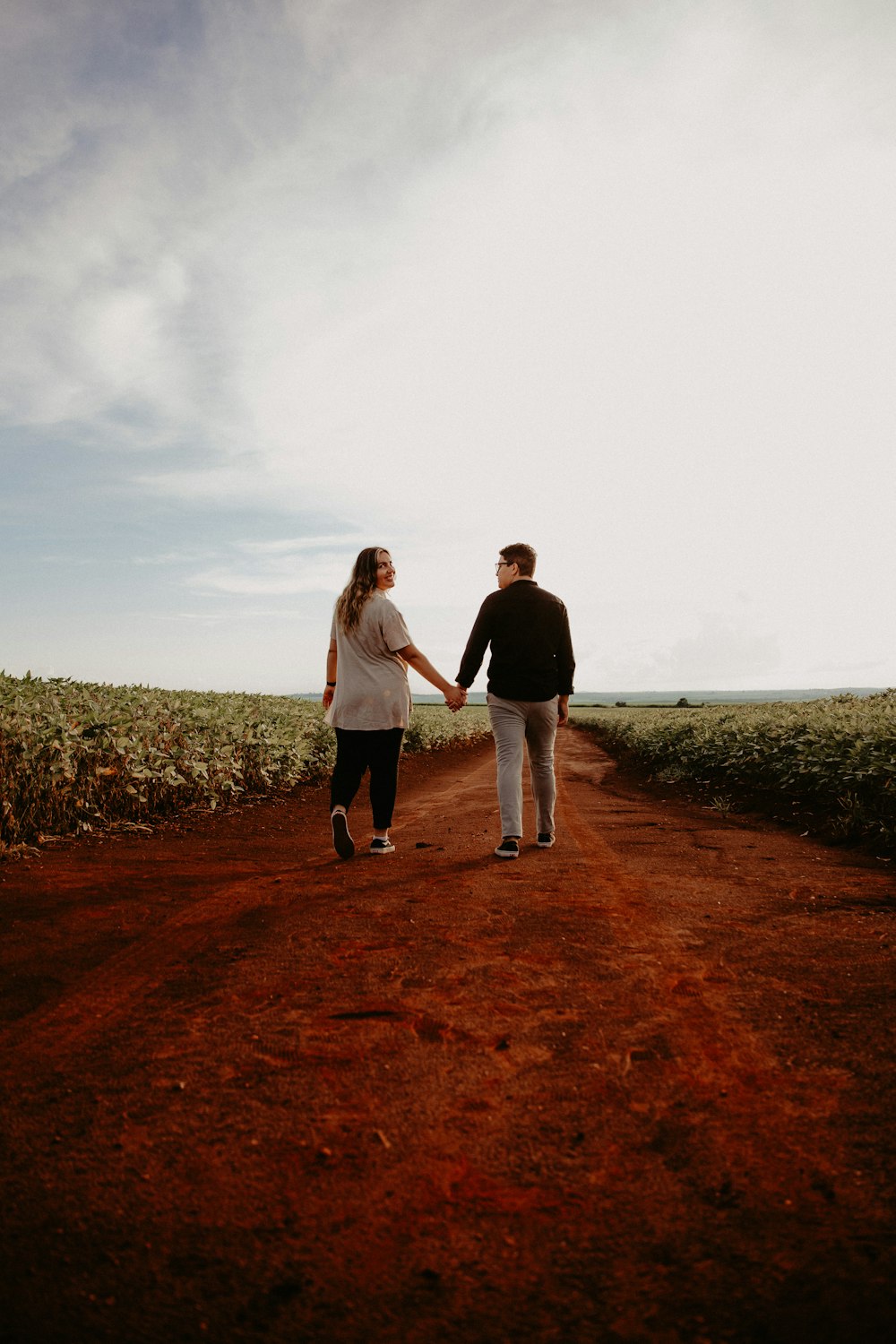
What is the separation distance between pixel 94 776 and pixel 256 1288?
18.9 feet

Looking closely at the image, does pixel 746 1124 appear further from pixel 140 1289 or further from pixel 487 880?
pixel 487 880

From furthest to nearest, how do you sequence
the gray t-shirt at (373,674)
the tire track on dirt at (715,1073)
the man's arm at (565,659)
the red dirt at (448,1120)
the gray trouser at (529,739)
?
1. the man's arm at (565,659)
2. the gray trouser at (529,739)
3. the gray t-shirt at (373,674)
4. the tire track on dirt at (715,1073)
5. the red dirt at (448,1120)

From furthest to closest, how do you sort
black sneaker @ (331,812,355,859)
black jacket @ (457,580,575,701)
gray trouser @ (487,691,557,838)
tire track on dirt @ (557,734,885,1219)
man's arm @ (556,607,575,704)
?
man's arm @ (556,607,575,704), black jacket @ (457,580,575,701), gray trouser @ (487,691,557,838), black sneaker @ (331,812,355,859), tire track on dirt @ (557,734,885,1219)

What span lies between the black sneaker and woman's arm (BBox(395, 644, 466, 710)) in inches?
48.2

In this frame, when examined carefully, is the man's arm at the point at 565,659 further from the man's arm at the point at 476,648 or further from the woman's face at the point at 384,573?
the woman's face at the point at 384,573

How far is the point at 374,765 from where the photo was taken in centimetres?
593

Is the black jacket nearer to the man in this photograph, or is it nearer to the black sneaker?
the man

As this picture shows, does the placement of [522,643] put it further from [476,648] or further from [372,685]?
[372,685]

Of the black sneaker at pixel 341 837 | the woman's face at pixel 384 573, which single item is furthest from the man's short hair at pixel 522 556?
the black sneaker at pixel 341 837

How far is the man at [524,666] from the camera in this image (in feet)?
20.0

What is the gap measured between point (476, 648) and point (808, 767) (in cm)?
436

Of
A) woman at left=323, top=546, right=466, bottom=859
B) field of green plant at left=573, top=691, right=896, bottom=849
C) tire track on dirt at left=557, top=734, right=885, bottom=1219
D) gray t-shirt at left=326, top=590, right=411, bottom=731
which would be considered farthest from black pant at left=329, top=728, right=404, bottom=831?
field of green plant at left=573, top=691, right=896, bottom=849

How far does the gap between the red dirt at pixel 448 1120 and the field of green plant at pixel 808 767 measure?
8.76 ft

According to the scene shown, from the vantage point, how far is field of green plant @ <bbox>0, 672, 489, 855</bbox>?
587 centimetres
